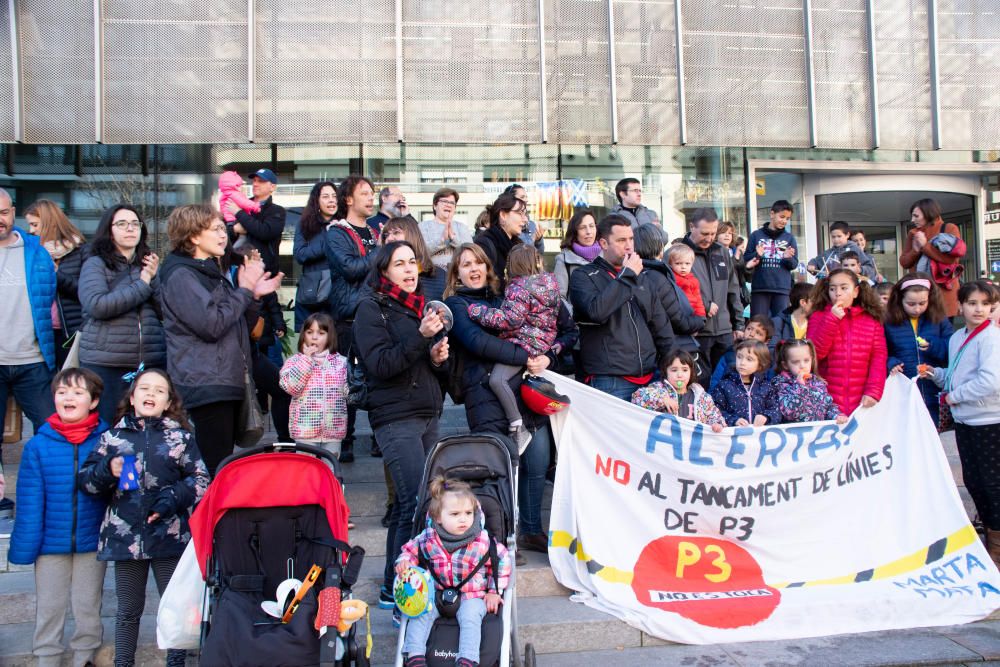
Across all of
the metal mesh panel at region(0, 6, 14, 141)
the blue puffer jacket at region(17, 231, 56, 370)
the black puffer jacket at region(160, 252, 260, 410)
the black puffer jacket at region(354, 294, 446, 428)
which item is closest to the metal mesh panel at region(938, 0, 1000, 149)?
the black puffer jacket at region(354, 294, 446, 428)

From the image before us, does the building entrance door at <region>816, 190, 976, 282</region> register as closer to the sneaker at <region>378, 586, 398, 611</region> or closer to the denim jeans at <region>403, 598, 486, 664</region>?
the sneaker at <region>378, 586, 398, 611</region>

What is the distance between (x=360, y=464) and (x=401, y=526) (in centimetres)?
202

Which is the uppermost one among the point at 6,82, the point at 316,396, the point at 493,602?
the point at 6,82

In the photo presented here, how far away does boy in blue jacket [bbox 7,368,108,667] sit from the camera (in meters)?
4.58

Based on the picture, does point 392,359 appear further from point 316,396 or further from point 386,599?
point 386,599

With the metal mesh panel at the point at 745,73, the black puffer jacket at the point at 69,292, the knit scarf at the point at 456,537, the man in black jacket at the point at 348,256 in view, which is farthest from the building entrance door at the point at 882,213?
the black puffer jacket at the point at 69,292

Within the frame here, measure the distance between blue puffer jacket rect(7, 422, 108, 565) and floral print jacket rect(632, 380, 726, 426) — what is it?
11.3 feet

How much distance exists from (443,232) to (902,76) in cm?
692

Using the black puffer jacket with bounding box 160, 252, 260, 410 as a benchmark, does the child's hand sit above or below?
below

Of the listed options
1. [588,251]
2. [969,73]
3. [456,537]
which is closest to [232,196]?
[588,251]

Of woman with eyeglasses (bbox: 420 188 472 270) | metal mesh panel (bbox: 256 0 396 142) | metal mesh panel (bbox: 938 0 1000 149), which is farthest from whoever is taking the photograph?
metal mesh panel (bbox: 938 0 1000 149)

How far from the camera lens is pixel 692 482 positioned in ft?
A: 18.7

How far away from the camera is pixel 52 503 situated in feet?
15.2

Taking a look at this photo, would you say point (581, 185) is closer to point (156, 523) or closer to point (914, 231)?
point (914, 231)
